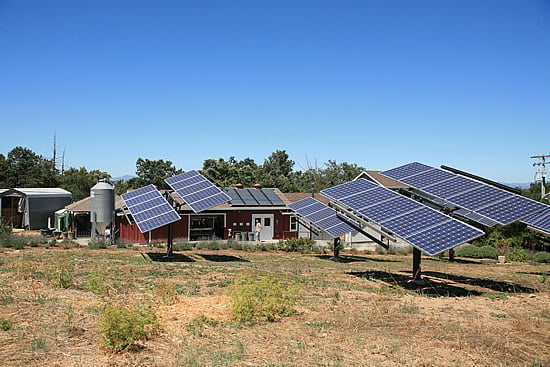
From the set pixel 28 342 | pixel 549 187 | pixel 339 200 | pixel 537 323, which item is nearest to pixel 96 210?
pixel 339 200

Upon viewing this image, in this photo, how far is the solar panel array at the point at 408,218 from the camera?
13.2m

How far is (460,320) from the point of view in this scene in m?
9.81

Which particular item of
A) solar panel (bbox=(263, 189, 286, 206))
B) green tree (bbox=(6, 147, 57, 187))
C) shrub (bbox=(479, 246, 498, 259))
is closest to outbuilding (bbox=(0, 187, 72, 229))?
green tree (bbox=(6, 147, 57, 187))

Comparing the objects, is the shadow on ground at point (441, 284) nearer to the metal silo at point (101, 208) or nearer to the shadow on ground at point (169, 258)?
the shadow on ground at point (169, 258)

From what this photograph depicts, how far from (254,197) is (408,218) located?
74.5 ft

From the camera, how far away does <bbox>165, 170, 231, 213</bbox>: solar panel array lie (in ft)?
69.0

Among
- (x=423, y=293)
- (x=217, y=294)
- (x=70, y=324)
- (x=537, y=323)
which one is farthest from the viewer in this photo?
(x=423, y=293)

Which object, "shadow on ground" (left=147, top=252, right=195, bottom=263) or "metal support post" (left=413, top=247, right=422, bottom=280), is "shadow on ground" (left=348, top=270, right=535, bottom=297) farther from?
"shadow on ground" (left=147, top=252, right=195, bottom=263)

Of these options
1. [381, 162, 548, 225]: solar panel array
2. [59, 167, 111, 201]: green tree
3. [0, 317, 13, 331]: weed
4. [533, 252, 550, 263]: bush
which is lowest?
[533, 252, 550, 263]: bush

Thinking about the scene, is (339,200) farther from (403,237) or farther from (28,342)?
(28,342)

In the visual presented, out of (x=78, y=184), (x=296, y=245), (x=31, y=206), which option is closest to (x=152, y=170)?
(x=78, y=184)

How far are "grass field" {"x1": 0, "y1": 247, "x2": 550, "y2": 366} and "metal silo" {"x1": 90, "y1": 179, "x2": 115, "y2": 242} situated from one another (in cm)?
1603

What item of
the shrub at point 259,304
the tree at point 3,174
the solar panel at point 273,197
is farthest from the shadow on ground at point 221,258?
the tree at point 3,174

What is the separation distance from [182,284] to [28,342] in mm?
6394
